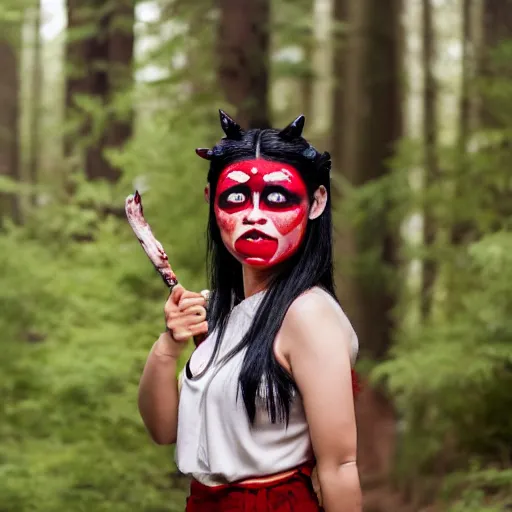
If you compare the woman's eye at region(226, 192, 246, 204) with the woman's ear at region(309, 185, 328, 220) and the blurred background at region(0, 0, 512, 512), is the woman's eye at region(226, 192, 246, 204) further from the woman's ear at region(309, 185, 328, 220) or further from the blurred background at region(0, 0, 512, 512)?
the blurred background at region(0, 0, 512, 512)

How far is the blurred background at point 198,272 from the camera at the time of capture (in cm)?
696

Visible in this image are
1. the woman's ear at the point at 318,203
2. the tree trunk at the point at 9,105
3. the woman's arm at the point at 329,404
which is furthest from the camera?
the tree trunk at the point at 9,105

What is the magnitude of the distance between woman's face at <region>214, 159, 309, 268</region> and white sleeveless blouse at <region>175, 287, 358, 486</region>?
181 mm

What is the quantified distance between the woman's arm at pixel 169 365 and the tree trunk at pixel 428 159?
6.11 meters

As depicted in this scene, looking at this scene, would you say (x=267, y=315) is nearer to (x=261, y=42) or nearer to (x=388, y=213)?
(x=261, y=42)

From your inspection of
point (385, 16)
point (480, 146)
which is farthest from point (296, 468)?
point (385, 16)

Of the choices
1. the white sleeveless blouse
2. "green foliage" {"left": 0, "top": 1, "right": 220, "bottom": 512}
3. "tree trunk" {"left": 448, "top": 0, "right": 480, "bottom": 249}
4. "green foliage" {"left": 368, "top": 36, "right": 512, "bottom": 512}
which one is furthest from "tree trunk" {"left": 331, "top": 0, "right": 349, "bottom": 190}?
the white sleeveless blouse

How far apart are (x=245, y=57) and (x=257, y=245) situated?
5.27 meters

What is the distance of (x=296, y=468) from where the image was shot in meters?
2.85

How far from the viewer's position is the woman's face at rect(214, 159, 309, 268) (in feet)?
9.66

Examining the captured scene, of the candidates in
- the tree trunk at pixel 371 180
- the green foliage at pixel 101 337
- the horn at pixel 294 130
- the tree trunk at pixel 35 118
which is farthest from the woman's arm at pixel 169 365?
the tree trunk at pixel 35 118

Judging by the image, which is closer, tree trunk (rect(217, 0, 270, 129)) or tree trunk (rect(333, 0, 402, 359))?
tree trunk (rect(217, 0, 270, 129))

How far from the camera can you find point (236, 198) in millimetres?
2984

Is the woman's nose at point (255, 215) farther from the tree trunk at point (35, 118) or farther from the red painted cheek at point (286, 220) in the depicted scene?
the tree trunk at point (35, 118)
